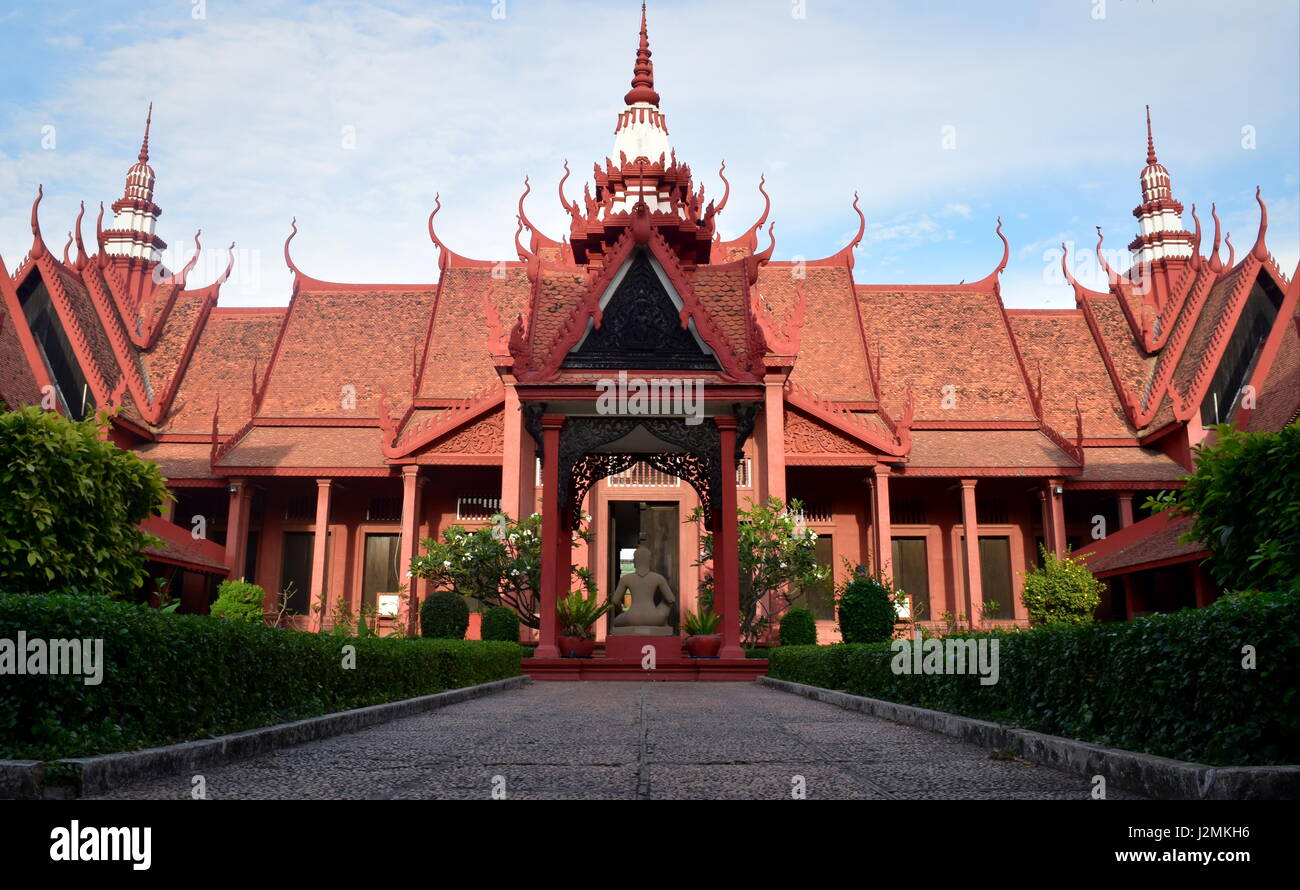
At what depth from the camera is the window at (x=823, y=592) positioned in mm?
22594

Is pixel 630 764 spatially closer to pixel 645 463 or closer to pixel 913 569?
pixel 645 463

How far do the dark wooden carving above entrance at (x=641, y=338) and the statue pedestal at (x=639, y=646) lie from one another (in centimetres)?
370

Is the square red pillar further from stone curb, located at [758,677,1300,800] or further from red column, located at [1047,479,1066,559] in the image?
stone curb, located at [758,677,1300,800]

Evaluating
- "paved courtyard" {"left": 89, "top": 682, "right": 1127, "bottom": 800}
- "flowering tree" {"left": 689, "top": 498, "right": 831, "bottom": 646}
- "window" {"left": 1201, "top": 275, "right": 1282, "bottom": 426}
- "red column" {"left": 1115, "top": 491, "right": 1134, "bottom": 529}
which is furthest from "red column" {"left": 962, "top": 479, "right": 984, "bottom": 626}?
"paved courtyard" {"left": 89, "top": 682, "right": 1127, "bottom": 800}

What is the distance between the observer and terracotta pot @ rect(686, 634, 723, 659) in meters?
13.3

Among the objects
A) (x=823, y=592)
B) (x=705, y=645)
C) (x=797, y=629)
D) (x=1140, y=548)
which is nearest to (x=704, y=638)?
(x=705, y=645)

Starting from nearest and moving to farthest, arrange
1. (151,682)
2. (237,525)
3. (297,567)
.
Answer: (151,682), (237,525), (297,567)

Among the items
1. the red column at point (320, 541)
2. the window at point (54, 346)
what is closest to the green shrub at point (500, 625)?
the red column at point (320, 541)

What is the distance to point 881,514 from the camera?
70.5ft

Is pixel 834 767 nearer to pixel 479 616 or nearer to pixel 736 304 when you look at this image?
pixel 736 304

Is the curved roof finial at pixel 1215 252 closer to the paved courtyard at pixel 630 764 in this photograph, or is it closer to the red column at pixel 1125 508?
the red column at pixel 1125 508

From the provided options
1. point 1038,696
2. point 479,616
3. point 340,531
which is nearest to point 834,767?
point 1038,696

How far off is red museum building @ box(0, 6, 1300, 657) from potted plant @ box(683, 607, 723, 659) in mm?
6300

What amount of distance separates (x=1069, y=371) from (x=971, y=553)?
7.76 metres
